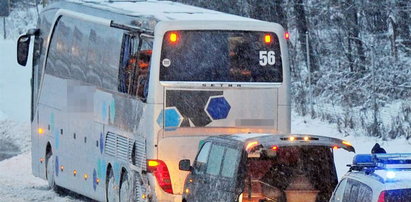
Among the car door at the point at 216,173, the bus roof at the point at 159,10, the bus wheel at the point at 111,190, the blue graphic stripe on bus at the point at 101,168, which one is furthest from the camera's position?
the blue graphic stripe on bus at the point at 101,168

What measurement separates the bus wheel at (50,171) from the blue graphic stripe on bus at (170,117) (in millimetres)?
5897

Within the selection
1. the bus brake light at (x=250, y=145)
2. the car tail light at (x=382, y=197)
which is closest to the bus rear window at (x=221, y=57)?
the bus brake light at (x=250, y=145)

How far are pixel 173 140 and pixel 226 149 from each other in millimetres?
3320

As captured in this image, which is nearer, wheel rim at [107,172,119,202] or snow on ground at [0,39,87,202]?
wheel rim at [107,172,119,202]

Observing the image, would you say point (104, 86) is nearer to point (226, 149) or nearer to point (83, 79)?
point (83, 79)

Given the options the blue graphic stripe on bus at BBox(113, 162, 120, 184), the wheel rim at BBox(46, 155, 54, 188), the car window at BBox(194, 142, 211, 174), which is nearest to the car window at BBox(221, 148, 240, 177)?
the car window at BBox(194, 142, 211, 174)

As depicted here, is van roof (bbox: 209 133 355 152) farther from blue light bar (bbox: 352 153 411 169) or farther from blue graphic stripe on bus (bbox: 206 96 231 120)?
blue graphic stripe on bus (bbox: 206 96 231 120)

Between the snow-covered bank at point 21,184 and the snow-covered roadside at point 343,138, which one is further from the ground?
the snow-covered roadside at point 343,138

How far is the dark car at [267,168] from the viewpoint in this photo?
41.5ft

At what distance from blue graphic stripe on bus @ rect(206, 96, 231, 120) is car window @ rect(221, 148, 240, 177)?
3452 mm

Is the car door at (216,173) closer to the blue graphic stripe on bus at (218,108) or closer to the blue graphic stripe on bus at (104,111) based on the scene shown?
the blue graphic stripe on bus at (218,108)

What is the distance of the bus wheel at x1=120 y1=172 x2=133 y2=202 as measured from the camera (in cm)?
1755

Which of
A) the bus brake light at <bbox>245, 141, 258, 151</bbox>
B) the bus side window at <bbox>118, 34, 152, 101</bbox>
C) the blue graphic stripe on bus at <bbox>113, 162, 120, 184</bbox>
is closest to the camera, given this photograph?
the bus brake light at <bbox>245, 141, 258, 151</bbox>

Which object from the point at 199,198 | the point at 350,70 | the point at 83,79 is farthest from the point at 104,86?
the point at 350,70
